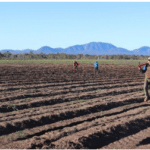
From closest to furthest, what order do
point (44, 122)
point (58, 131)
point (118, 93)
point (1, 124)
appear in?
point (58, 131) < point (1, 124) < point (44, 122) < point (118, 93)

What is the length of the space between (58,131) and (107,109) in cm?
297

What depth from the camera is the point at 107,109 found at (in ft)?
28.4

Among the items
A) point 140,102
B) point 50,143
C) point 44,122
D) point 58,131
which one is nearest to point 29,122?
point 44,122

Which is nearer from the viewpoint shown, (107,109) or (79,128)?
(79,128)

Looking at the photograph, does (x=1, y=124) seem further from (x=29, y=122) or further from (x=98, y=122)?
(x=98, y=122)

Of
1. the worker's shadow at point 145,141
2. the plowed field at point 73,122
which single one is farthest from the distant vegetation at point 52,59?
the worker's shadow at point 145,141

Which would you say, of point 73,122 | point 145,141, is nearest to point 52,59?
point 73,122

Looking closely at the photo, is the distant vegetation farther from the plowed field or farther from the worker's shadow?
the worker's shadow

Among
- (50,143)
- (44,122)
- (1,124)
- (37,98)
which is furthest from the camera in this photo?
(37,98)

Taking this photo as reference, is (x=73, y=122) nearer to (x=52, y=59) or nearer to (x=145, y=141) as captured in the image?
(x=145, y=141)

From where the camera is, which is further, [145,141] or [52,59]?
[52,59]

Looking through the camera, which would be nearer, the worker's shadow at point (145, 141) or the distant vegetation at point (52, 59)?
the worker's shadow at point (145, 141)

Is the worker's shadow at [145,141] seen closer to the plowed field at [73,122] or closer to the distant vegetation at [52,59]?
the plowed field at [73,122]

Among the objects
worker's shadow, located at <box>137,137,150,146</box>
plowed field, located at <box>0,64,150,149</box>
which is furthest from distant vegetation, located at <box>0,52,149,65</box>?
worker's shadow, located at <box>137,137,150,146</box>
